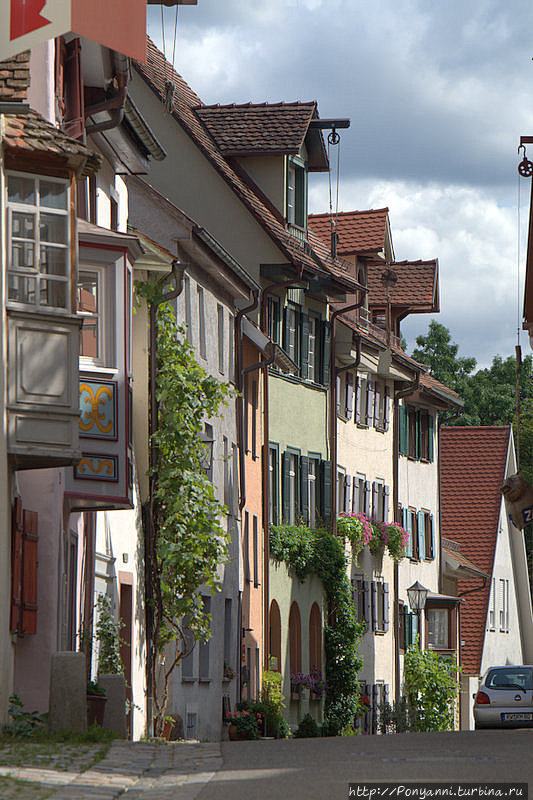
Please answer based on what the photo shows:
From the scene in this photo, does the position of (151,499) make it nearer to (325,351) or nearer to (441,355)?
(325,351)

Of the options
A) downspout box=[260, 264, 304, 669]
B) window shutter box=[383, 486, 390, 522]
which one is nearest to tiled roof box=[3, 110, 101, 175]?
downspout box=[260, 264, 304, 669]

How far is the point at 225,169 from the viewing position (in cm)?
3703

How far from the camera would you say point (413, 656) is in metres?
46.7

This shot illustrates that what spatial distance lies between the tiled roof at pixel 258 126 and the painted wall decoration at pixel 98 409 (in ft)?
63.9

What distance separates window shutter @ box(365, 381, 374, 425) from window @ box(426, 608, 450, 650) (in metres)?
8.58

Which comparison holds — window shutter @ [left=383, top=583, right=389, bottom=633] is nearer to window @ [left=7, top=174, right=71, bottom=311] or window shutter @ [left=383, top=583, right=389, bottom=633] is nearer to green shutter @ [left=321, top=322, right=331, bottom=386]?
green shutter @ [left=321, top=322, right=331, bottom=386]

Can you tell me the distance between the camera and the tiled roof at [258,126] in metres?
38.1

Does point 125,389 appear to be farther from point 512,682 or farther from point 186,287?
point 512,682

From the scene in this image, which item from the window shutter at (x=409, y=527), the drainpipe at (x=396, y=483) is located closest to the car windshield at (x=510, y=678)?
the drainpipe at (x=396, y=483)

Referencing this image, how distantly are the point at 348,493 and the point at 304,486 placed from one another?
12.5 ft

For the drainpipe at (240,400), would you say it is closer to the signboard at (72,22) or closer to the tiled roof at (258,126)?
the tiled roof at (258,126)

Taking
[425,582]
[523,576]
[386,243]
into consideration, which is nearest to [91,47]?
[386,243]

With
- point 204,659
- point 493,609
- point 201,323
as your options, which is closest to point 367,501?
point 493,609

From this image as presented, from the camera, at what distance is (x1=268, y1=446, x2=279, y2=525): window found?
36562 millimetres
